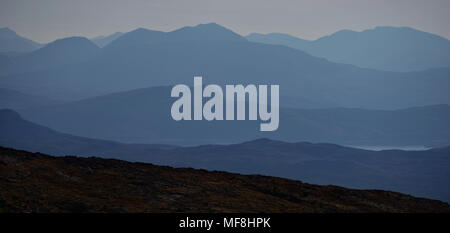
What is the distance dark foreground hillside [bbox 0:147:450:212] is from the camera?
2845cm

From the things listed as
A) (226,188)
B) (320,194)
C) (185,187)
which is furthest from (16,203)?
(320,194)

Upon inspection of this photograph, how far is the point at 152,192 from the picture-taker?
3188 cm

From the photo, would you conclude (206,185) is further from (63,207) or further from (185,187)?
(63,207)

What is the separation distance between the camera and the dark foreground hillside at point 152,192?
28453 mm

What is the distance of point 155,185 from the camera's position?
33375 millimetres

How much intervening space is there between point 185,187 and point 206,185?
1.74 metres

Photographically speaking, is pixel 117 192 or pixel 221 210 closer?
pixel 221 210
